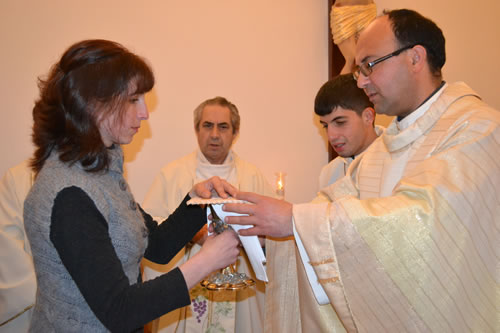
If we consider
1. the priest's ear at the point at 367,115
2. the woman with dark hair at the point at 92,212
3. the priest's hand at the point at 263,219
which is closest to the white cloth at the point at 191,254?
the priest's ear at the point at 367,115

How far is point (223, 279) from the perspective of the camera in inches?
73.7

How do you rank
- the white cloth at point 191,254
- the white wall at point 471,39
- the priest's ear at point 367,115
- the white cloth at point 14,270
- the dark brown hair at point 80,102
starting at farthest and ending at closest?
the white wall at point 471,39 < the white cloth at point 191,254 < the priest's ear at point 367,115 < the white cloth at point 14,270 < the dark brown hair at point 80,102

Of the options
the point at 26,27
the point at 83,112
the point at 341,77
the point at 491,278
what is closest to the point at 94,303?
the point at 83,112

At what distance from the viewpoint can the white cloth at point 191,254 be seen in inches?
136

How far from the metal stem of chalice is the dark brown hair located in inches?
20.5

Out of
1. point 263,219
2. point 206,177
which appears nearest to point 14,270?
point 206,177

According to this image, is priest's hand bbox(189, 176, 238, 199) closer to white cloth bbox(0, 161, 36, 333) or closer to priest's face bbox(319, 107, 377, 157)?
priest's face bbox(319, 107, 377, 157)

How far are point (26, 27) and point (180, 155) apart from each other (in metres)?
1.81

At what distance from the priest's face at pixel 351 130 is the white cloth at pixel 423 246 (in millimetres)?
1327

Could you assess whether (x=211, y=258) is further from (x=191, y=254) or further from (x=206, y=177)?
(x=206, y=177)

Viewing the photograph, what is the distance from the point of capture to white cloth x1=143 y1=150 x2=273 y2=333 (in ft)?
11.3

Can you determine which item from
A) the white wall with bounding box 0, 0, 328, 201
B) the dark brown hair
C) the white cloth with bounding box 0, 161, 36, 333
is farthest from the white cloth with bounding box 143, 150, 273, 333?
the dark brown hair

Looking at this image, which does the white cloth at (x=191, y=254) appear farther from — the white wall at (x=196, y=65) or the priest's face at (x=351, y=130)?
the priest's face at (x=351, y=130)

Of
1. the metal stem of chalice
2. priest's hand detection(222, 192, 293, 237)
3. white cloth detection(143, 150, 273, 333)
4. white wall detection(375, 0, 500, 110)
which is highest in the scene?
white wall detection(375, 0, 500, 110)
